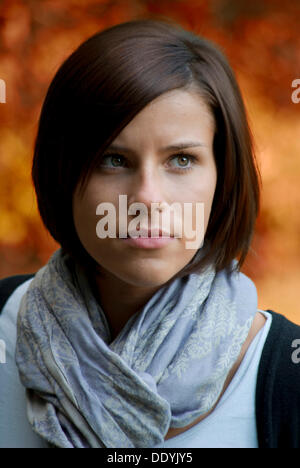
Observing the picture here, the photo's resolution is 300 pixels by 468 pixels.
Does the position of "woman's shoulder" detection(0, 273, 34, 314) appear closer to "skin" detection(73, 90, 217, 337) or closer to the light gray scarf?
the light gray scarf

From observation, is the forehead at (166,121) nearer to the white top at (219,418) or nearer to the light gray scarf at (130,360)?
the light gray scarf at (130,360)

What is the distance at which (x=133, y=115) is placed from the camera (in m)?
0.64

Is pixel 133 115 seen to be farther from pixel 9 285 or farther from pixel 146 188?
pixel 9 285

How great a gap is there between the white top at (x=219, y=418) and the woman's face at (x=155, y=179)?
7.2 inches

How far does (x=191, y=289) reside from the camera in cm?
77

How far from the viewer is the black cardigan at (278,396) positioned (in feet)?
2.47

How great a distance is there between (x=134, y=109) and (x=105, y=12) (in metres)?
1.09

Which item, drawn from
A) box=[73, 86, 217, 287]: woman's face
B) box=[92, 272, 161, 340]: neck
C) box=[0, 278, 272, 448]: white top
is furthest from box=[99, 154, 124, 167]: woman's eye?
box=[0, 278, 272, 448]: white top

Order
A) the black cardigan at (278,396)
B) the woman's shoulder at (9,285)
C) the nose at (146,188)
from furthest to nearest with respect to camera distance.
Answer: the woman's shoulder at (9,285) → the black cardigan at (278,396) → the nose at (146,188)

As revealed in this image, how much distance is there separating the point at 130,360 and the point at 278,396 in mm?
207

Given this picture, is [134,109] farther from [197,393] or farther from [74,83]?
[197,393]

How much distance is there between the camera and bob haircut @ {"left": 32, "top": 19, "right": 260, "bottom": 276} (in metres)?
0.65

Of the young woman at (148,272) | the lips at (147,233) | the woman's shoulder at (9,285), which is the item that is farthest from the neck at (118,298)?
the woman's shoulder at (9,285)
